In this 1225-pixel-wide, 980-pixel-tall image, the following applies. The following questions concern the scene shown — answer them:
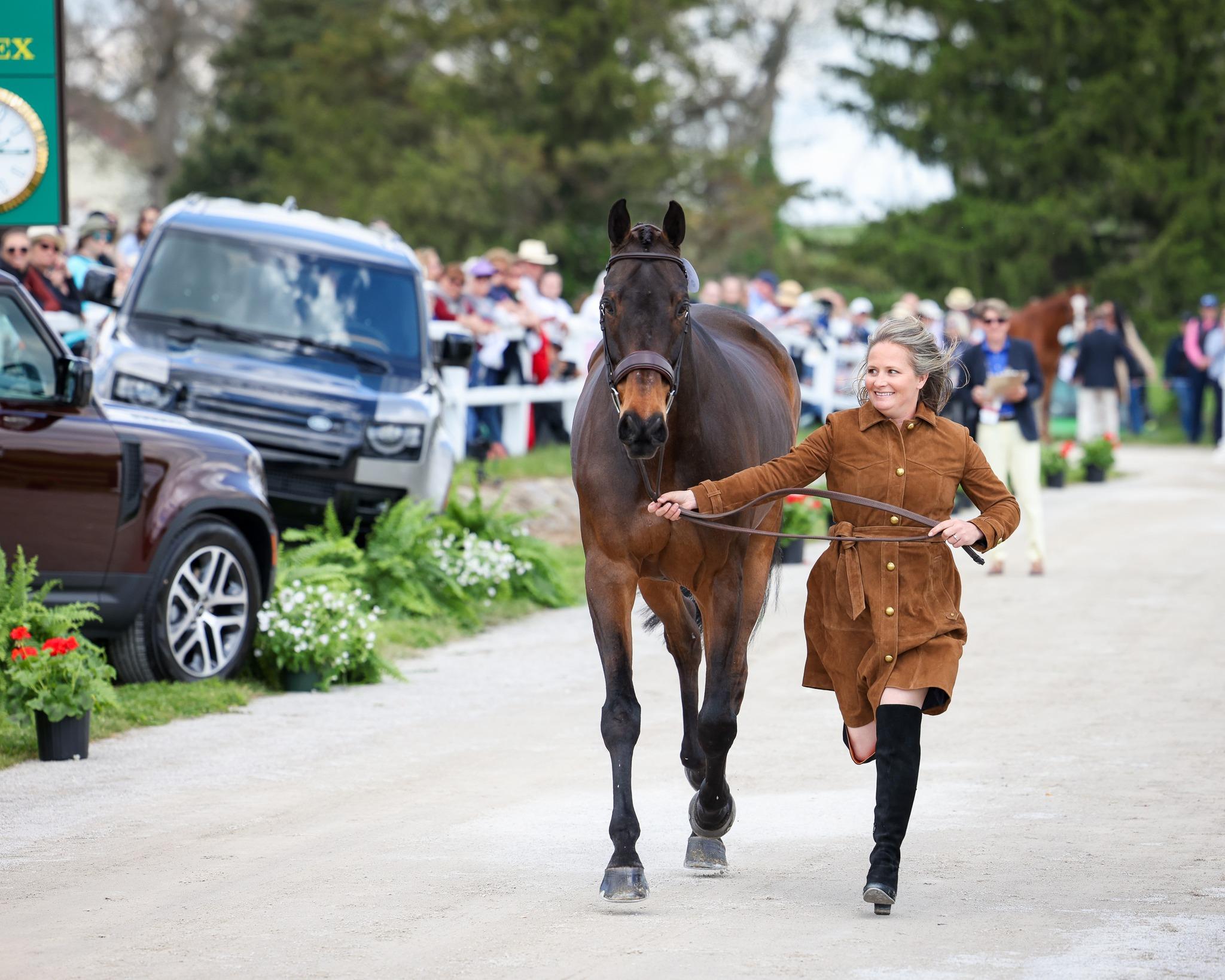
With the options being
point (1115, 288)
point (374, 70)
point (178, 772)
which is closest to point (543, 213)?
point (374, 70)

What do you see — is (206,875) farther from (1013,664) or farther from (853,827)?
(1013,664)

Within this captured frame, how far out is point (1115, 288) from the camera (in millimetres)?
43406

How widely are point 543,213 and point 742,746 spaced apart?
32.7 m

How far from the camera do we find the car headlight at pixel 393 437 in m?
13.0

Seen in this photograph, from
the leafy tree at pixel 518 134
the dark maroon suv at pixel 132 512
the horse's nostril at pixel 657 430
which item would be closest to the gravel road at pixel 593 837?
the dark maroon suv at pixel 132 512

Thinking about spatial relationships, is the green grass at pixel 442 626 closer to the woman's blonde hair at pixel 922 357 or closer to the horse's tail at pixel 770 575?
the horse's tail at pixel 770 575

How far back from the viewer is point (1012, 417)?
15922 millimetres

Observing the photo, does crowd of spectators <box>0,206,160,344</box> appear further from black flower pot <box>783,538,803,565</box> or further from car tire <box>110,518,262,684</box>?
black flower pot <box>783,538,803,565</box>

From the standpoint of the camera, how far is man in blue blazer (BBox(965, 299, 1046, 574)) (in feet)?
51.6

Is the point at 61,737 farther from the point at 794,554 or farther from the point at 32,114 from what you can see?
the point at 794,554

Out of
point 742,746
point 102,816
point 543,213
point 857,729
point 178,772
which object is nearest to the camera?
point 857,729

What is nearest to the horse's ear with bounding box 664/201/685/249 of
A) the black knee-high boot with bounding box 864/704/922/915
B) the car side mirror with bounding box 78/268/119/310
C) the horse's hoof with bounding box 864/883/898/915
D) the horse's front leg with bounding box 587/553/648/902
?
the horse's front leg with bounding box 587/553/648/902

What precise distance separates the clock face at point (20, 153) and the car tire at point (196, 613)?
6.37 feet

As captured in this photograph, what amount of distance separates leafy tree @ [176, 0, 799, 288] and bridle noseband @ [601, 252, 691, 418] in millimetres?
32448
